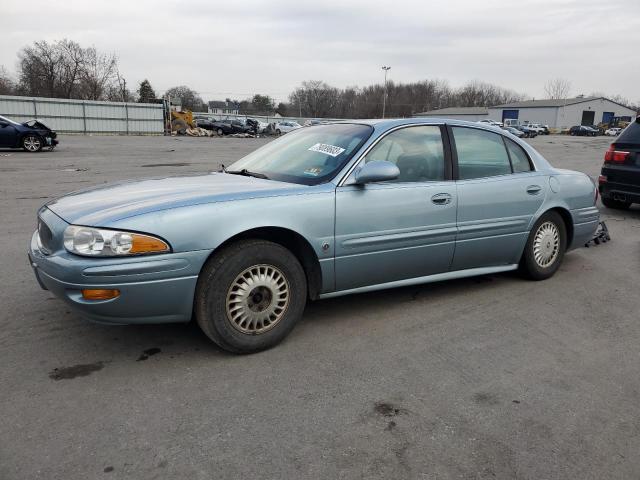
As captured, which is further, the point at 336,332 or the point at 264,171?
the point at 264,171

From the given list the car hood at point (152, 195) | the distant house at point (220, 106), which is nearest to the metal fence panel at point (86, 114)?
the car hood at point (152, 195)

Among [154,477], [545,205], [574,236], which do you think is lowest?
[154,477]

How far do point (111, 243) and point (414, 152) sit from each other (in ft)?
7.71

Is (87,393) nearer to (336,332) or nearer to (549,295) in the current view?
(336,332)

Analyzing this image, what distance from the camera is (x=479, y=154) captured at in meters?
4.44

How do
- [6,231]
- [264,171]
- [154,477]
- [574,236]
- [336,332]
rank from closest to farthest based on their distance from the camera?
1. [154,477]
2. [336,332]
3. [264,171]
4. [574,236]
5. [6,231]

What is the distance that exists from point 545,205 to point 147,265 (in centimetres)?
357

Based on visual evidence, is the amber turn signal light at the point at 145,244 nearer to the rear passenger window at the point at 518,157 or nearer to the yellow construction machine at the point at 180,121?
the rear passenger window at the point at 518,157

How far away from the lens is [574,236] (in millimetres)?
5102

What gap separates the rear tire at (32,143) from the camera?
18.5m

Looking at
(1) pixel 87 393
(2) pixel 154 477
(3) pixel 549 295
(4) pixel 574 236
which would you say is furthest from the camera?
(4) pixel 574 236

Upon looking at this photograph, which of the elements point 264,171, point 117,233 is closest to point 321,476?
point 117,233

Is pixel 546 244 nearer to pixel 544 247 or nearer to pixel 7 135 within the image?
pixel 544 247

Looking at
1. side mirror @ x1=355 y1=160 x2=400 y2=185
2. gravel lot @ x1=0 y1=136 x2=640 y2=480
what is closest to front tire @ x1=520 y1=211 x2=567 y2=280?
gravel lot @ x1=0 y1=136 x2=640 y2=480
